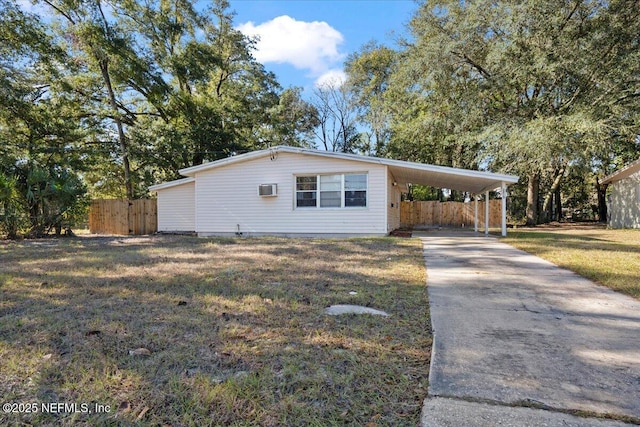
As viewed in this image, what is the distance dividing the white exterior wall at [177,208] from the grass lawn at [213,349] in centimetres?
998

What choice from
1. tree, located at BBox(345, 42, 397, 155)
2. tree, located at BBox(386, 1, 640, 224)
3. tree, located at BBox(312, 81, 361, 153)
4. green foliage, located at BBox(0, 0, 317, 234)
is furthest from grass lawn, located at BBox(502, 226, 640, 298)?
tree, located at BBox(312, 81, 361, 153)

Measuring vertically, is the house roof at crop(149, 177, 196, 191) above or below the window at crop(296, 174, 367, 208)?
above

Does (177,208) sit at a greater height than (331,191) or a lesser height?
lesser

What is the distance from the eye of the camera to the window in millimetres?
11484

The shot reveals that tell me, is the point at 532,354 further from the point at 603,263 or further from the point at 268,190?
the point at 268,190

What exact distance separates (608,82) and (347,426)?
17.2 metres

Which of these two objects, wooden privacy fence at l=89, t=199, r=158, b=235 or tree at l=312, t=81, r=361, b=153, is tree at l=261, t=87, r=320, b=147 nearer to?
tree at l=312, t=81, r=361, b=153

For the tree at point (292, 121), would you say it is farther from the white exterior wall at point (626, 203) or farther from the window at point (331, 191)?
the white exterior wall at point (626, 203)

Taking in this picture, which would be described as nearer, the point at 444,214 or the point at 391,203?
the point at 391,203

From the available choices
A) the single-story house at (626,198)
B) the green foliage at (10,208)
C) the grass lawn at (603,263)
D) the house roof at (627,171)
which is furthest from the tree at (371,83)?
the green foliage at (10,208)

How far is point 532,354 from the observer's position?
7.65 ft

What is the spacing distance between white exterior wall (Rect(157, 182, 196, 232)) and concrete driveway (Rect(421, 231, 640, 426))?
12.3m

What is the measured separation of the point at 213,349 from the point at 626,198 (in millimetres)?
20435

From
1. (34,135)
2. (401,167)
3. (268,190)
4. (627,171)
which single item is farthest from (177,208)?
(627,171)
